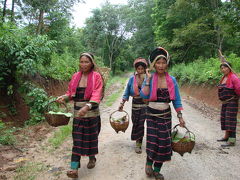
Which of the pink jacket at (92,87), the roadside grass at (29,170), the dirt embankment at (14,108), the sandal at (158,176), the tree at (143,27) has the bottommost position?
the roadside grass at (29,170)

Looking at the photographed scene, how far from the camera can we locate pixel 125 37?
41.0 meters

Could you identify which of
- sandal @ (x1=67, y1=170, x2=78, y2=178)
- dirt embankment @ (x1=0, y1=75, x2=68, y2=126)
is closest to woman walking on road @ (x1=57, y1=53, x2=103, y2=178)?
sandal @ (x1=67, y1=170, x2=78, y2=178)

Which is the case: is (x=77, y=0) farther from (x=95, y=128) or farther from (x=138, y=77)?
(x=95, y=128)

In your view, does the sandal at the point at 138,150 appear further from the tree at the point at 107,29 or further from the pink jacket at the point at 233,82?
the tree at the point at 107,29

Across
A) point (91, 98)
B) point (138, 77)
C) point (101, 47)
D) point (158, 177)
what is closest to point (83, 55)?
point (91, 98)

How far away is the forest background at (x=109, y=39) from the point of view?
6324mm

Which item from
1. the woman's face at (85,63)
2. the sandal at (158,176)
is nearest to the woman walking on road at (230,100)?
the sandal at (158,176)

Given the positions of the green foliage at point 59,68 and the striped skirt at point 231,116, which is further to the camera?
the green foliage at point 59,68

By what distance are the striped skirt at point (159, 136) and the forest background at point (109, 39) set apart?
4040 millimetres

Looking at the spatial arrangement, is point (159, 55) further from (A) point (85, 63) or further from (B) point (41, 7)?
(B) point (41, 7)

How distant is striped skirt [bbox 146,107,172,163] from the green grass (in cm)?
249

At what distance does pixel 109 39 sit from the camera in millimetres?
40594

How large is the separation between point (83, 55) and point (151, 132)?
166 cm

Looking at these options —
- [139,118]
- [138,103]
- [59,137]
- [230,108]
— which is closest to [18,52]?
[59,137]
